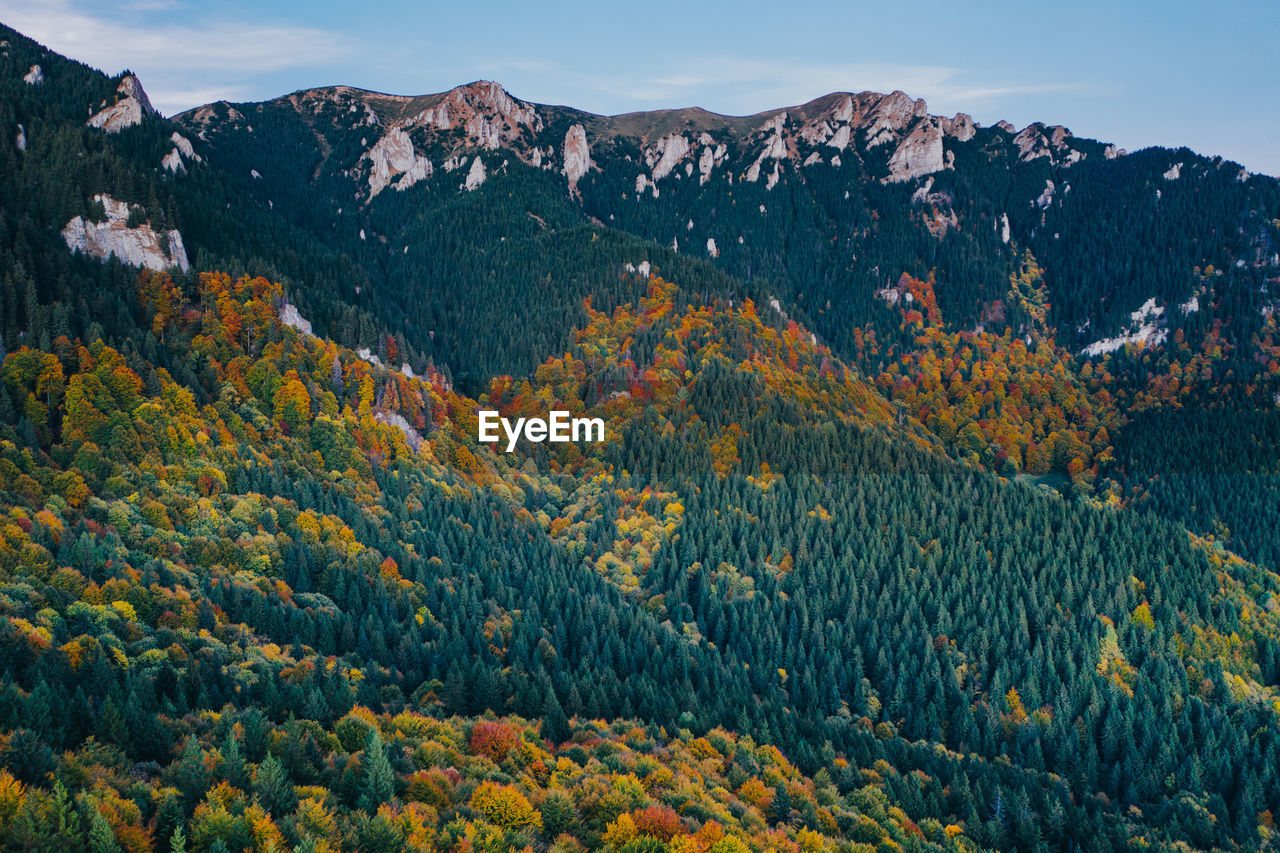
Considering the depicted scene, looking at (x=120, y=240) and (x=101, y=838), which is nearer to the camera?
(x=101, y=838)

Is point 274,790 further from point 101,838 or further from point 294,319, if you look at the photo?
point 294,319

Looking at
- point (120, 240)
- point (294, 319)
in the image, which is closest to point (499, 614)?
point (294, 319)

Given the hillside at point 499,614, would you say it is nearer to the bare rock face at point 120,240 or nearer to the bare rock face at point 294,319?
the bare rock face at point 120,240

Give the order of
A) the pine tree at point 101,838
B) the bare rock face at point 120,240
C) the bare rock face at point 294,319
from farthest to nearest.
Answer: the bare rock face at point 294,319 → the bare rock face at point 120,240 → the pine tree at point 101,838

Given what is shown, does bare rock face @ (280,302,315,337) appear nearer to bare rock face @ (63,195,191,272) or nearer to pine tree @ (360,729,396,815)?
bare rock face @ (63,195,191,272)

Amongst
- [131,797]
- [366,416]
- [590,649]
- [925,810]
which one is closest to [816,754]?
[925,810]

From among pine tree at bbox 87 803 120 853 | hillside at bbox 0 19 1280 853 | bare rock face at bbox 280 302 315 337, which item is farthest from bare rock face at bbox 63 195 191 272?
pine tree at bbox 87 803 120 853

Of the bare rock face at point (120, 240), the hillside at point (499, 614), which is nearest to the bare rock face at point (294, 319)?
the hillside at point (499, 614)

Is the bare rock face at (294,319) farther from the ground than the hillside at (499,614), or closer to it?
farther from the ground

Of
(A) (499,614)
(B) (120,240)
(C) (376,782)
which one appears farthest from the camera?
(B) (120,240)
